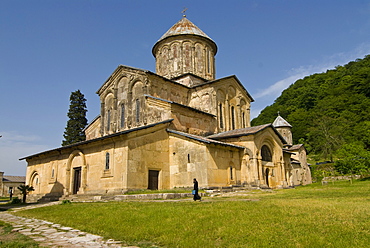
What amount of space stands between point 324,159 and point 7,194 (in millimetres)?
61793

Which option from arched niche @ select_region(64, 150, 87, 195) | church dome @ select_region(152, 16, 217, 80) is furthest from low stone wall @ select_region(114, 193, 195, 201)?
church dome @ select_region(152, 16, 217, 80)

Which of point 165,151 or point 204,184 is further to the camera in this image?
point 165,151

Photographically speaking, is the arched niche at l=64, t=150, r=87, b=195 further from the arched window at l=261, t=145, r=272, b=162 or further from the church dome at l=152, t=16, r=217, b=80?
the arched window at l=261, t=145, r=272, b=162

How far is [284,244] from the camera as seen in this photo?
485 cm

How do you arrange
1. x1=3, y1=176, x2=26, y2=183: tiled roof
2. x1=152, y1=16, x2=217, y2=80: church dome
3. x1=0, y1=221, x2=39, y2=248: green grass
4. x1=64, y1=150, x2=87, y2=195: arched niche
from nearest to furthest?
x1=0, y1=221, x2=39, y2=248: green grass → x1=64, y1=150, x2=87, y2=195: arched niche → x1=152, y1=16, x2=217, y2=80: church dome → x1=3, y1=176, x2=26, y2=183: tiled roof

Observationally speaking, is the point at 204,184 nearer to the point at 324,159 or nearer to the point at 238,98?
the point at 238,98

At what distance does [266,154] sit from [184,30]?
584 inches

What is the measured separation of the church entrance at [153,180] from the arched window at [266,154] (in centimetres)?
796

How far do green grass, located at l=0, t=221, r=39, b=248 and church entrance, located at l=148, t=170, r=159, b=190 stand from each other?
10.4m

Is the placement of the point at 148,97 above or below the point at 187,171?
above

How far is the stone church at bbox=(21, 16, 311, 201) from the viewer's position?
17219mm

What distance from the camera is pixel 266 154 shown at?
21.2 m

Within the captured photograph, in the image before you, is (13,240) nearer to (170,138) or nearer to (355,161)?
(170,138)

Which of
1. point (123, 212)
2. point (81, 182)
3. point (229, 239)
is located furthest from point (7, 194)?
point (229, 239)
